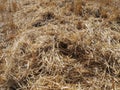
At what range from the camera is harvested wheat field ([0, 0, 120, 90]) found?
2.49 meters

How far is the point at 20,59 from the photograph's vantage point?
273cm

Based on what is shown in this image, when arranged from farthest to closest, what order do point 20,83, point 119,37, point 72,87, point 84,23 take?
point 84,23
point 119,37
point 20,83
point 72,87

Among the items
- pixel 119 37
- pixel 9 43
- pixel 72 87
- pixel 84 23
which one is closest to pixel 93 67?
pixel 72 87

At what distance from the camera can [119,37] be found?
9.82 ft

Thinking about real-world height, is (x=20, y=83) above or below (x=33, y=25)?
below

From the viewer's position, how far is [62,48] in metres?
2.80

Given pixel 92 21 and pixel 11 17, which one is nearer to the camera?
pixel 92 21

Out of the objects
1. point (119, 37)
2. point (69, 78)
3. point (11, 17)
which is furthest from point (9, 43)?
point (119, 37)

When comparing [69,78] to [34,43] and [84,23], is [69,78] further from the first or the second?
[84,23]

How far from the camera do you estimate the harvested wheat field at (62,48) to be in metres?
2.49

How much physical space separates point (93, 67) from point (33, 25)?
1099 millimetres

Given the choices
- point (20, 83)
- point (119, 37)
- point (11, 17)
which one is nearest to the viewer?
point (20, 83)

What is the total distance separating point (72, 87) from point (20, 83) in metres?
0.48

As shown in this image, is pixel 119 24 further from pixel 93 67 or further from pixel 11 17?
pixel 11 17
